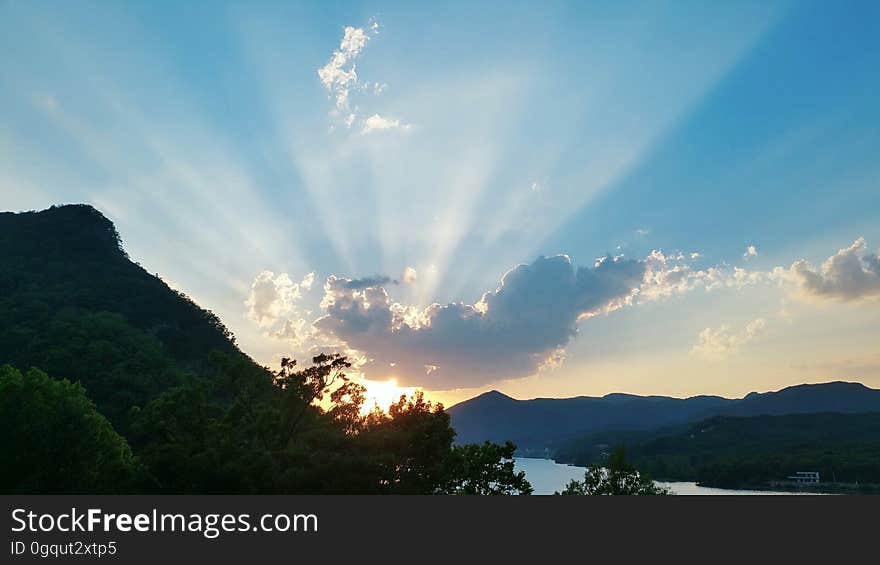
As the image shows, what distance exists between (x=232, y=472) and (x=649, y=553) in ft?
73.2

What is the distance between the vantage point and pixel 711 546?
14039 millimetres

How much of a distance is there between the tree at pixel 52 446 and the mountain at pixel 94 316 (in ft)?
74.5

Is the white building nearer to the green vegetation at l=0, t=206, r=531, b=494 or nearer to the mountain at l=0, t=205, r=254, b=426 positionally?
the green vegetation at l=0, t=206, r=531, b=494

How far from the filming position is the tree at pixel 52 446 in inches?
1264

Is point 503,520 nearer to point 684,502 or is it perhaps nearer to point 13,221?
point 684,502

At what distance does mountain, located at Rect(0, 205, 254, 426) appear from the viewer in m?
87.2

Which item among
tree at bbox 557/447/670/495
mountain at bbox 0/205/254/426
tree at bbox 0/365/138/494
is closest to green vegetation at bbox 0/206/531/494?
tree at bbox 0/365/138/494

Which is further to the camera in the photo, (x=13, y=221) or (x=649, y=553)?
(x=13, y=221)

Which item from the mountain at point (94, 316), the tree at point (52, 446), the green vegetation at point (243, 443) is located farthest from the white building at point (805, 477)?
the tree at point (52, 446)

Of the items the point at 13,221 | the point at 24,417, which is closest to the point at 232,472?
the point at 24,417

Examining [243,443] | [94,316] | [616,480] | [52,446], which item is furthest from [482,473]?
[94,316]

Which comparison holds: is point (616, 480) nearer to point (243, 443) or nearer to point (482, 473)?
point (482, 473)

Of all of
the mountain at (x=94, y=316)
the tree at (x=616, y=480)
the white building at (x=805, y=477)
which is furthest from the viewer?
the white building at (x=805, y=477)

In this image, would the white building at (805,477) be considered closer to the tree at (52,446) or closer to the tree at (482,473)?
the tree at (482,473)
